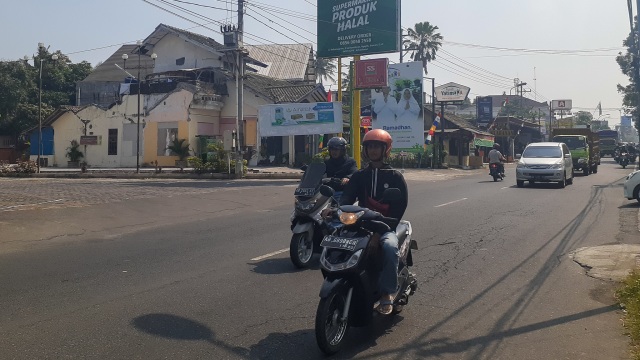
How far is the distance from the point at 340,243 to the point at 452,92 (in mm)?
48315

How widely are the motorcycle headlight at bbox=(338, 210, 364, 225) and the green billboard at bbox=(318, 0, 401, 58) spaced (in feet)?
78.9

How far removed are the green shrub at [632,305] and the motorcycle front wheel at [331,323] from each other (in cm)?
228

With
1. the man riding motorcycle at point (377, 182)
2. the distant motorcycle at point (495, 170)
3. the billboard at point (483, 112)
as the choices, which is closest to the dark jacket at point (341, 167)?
the man riding motorcycle at point (377, 182)

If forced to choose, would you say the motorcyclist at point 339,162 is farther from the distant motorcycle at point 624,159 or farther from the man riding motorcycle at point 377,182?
the distant motorcycle at point 624,159

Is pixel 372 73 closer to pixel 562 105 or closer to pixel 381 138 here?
pixel 381 138

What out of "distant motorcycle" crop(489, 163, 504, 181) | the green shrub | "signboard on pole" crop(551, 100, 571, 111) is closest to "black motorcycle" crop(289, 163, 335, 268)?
the green shrub

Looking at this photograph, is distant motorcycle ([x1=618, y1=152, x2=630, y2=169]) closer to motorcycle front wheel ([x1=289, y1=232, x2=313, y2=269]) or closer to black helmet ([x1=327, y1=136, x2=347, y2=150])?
black helmet ([x1=327, y1=136, x2=347, y2=150])

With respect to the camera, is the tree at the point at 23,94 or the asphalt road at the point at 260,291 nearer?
the asphalt road at the point at 260,291

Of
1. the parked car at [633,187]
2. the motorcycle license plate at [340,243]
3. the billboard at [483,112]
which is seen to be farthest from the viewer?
the billboard at [483,112]

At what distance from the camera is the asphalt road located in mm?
5230

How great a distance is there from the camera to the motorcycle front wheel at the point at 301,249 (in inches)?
331

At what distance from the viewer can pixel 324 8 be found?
29688 millimetres

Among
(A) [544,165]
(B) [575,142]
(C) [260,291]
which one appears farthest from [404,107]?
(C) [260,291]

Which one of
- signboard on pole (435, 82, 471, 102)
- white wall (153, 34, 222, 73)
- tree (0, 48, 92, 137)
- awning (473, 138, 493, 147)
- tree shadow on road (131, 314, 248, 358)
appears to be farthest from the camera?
signboard on pole (435, 82, 471, 102)
